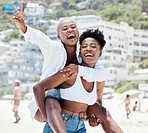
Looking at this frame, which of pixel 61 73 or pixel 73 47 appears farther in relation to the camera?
pixel 73 47

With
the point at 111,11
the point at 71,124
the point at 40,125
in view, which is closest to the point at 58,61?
the point at 71,124

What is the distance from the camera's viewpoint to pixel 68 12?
101750 mm

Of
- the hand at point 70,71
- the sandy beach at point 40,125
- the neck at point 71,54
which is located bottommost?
the sandy beach at point 40,125

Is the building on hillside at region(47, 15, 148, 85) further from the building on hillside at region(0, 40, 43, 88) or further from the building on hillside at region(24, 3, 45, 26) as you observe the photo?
the building on hillside at region(24, 3, 45, 26)

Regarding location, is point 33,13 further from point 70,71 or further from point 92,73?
point 70,71

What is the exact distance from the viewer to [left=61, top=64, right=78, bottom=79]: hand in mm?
2627

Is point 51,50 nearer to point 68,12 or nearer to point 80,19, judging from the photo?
point 80,19

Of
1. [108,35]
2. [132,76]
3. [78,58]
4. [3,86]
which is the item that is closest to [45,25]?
[108,35]

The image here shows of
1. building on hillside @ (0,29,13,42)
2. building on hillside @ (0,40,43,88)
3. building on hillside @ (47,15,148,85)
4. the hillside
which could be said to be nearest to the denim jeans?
building on hillside @ (47,15,148,85)

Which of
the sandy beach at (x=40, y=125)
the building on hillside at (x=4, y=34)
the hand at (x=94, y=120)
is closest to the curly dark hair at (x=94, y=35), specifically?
the hand at (x=94, y=120)

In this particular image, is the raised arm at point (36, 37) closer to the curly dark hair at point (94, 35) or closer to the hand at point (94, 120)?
the curly dark hair at point (94, 35)

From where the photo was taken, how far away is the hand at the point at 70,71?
8.62 feet

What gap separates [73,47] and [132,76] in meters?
49.8

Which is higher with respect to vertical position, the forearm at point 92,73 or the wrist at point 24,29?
the wrist at point 24,29
